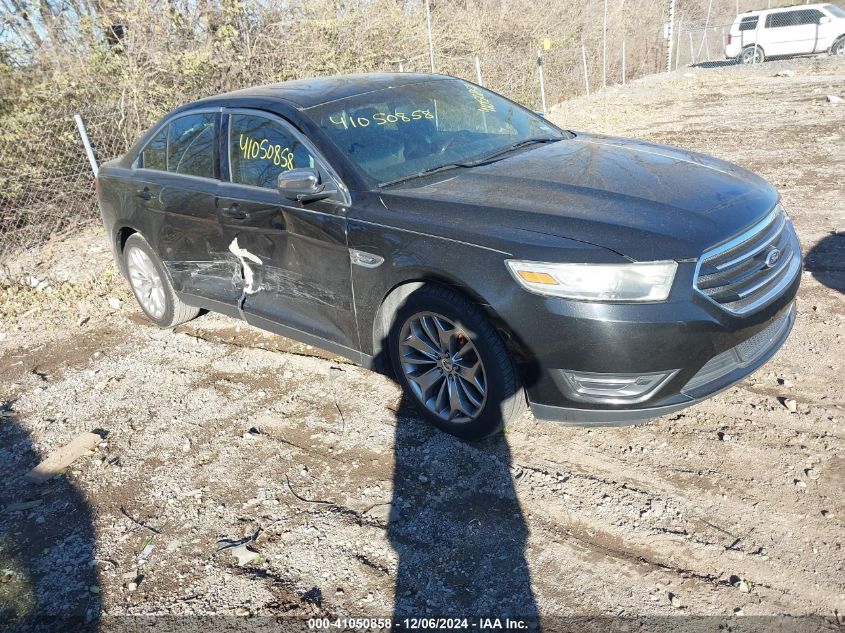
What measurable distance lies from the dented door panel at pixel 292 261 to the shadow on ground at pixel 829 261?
351cm

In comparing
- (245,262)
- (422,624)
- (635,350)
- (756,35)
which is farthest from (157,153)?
(756,35)

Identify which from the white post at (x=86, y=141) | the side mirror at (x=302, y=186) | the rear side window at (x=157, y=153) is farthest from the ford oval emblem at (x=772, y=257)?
the white post at (x=86, y=141)

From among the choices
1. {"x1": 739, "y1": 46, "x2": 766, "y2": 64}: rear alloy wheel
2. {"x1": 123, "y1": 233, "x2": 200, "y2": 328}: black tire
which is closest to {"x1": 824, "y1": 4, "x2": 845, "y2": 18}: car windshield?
{"x1": 739, "y1": 46, "x2": 766, "y2": 64}: rear alloy wheel

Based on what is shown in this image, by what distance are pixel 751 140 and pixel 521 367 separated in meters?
9.11

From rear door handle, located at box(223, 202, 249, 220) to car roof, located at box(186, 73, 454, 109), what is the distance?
→ 729mm

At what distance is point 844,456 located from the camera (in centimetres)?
317

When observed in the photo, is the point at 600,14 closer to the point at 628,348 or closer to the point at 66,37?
the point at 66,37

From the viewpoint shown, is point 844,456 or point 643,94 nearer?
point 844,456

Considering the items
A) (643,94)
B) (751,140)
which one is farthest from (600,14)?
(751,140)

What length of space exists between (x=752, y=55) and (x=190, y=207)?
25.4 meters

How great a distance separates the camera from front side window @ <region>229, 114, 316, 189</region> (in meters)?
4.06

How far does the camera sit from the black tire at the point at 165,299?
5.45m

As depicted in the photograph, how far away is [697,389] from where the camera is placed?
10.1 feet

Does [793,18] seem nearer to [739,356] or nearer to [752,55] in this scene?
[752,55]
